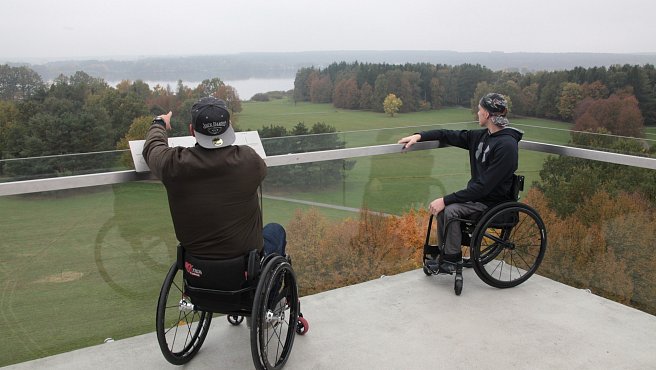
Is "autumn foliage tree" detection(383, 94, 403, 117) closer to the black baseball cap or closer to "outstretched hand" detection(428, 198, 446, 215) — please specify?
"outstretched hand" detection(428, 198, 446, 215)

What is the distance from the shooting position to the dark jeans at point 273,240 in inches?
89.4

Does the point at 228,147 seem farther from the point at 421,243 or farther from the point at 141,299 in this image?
the point at 421,243

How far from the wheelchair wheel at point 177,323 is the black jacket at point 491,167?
155cm

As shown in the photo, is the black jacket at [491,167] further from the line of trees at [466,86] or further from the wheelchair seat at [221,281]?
the line of trees at [466,86]

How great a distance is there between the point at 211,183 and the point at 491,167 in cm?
168

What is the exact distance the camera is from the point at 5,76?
151 ft

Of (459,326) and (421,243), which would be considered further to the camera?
(421,243)

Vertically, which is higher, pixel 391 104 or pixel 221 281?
pixel 221 281

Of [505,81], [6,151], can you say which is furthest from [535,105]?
[6,151]

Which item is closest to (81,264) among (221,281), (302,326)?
(221,281)

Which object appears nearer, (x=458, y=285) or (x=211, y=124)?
(x=211, y=124)

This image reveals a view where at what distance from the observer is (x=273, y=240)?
2311mm

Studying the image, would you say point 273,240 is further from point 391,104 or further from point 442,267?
point 391,104

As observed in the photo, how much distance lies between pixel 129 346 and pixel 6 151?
43.9m
